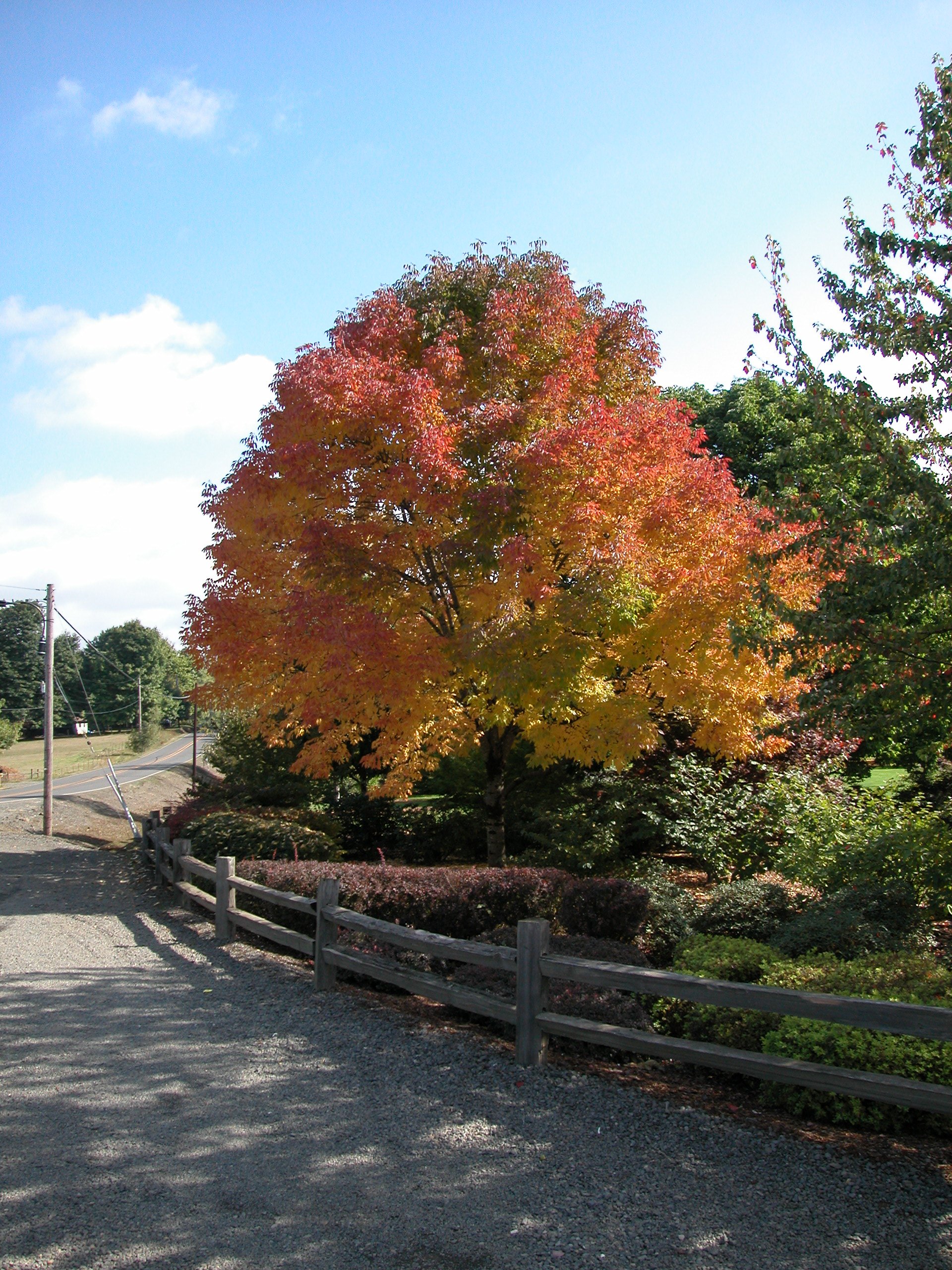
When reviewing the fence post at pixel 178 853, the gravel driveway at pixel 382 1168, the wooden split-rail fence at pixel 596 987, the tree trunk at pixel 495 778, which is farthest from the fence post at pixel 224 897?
the tree trunk at pixel 495 778

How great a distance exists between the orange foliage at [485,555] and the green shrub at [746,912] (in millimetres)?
2174

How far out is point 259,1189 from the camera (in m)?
4.08

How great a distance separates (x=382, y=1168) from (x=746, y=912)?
607 cm

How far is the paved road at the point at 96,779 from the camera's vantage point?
3944 centimetres

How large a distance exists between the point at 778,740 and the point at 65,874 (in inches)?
619

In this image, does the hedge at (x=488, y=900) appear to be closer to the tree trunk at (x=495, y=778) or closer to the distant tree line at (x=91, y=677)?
the tree trunk at (x=495, y=778)

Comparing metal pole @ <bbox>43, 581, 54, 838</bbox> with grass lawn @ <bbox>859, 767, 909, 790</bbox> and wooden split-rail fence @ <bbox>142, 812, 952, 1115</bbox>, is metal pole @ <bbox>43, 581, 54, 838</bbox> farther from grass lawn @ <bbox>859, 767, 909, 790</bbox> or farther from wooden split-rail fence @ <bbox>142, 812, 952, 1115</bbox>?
grass lawn @ <bbox>859, 767, 909, 790</bbox>

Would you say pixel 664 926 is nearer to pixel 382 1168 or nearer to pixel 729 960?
pixel 729 960

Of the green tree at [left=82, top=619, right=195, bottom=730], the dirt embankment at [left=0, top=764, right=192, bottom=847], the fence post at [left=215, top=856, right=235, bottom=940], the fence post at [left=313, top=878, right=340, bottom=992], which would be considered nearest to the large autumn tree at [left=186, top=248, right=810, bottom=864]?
the fence post at [left=215, top=856, right=235, bottom=940]

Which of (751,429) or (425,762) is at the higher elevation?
(751,429)

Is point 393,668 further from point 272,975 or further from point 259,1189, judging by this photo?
point 259,1189

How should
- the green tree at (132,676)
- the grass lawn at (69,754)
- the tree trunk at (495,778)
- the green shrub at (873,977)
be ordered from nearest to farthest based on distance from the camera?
the green shrub at (873,977)
the tree trunk at (495,778)
the grass lawn at (69,754)
the green tree at (132,676)

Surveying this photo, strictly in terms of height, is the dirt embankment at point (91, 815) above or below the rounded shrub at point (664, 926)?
below

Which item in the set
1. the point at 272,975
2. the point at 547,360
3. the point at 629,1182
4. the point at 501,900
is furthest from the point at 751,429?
the point at 629,1182
